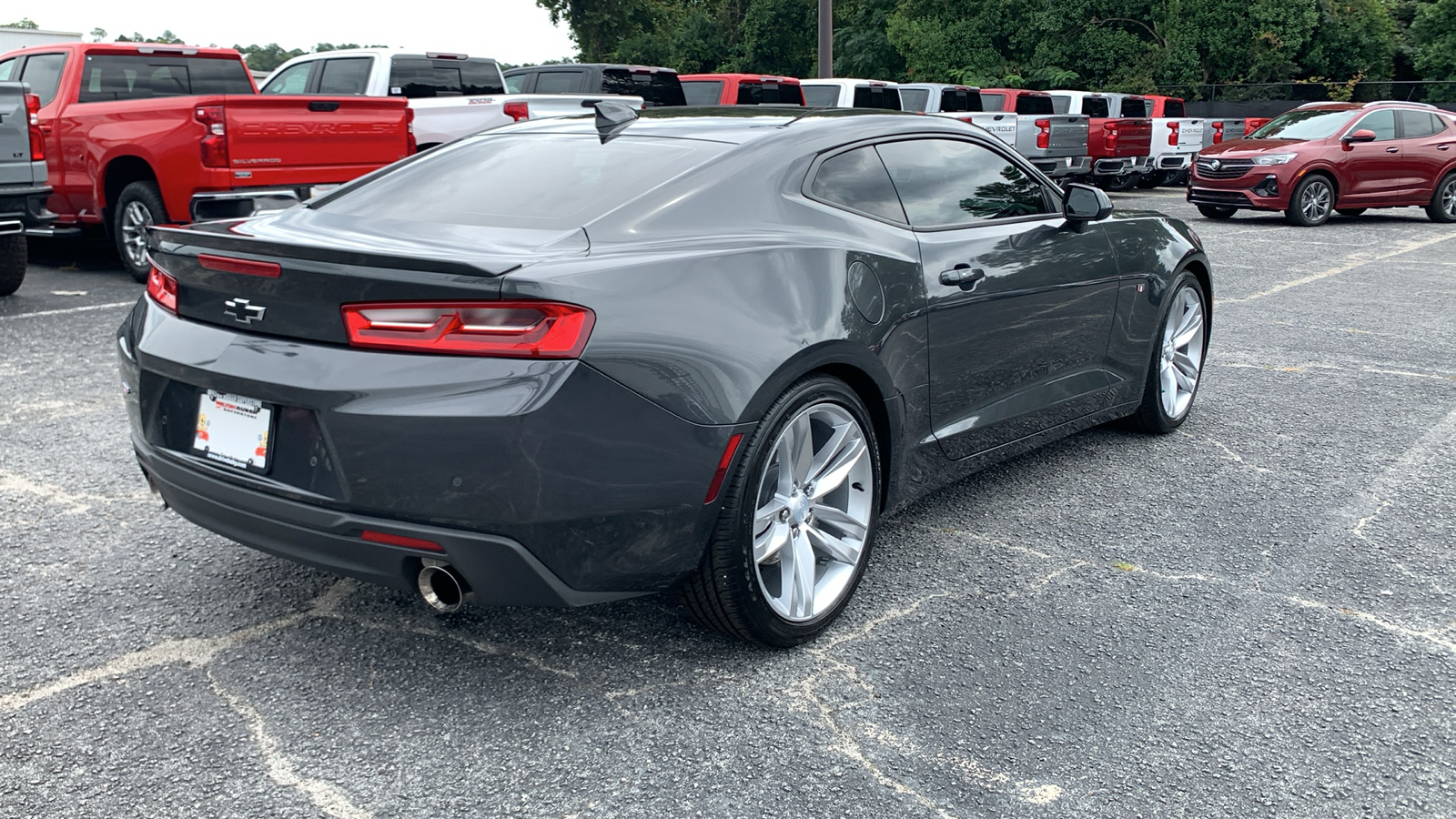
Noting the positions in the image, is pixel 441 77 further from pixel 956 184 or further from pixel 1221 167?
pixel 956 184

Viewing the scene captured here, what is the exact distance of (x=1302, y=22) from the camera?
111 feet

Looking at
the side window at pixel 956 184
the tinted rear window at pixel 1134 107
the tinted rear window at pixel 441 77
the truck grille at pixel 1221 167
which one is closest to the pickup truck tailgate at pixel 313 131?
the tinted rear window at pixel 441 77

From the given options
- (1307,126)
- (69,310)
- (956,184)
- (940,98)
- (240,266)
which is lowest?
(69,310)

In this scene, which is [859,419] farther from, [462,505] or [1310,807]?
[1310,807]

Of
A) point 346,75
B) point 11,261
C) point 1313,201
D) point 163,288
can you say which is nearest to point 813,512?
point 163,288

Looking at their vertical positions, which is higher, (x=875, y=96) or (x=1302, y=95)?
(x=1302, y=95)

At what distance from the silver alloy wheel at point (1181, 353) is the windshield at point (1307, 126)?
12275 mm

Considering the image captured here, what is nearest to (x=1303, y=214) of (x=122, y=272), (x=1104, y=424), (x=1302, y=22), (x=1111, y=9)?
(x=1104, y=424)

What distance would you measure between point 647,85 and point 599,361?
14.6 m

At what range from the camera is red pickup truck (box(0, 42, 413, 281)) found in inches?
363

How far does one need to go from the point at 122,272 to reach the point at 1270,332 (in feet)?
31.0

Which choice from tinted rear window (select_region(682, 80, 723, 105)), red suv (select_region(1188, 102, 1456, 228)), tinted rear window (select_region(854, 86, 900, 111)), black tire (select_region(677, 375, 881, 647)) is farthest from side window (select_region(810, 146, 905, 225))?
tinted rear window (select_region(854, 86, 900, 111))

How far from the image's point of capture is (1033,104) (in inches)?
876

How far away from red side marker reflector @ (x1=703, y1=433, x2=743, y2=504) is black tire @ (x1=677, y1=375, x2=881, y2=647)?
35mm
